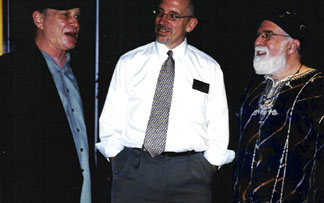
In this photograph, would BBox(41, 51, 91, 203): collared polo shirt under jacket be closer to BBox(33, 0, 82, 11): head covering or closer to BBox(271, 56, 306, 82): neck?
BBox(33, 0, 82, 11): head covering

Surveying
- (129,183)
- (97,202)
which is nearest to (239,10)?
(129,183)

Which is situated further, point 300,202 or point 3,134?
point 300,202

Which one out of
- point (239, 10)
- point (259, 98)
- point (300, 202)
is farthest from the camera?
point (239, 10)

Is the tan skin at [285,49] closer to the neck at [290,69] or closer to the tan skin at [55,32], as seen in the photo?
the neck at [290,69]

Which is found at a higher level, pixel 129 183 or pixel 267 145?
pixel 267 145

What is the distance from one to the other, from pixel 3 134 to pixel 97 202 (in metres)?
2.03

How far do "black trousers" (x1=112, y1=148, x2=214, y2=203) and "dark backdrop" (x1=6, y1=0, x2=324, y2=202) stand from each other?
93 cm

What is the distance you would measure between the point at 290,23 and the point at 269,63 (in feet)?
1.01

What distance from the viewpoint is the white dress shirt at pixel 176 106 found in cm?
336

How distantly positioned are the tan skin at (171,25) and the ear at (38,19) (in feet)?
2.73

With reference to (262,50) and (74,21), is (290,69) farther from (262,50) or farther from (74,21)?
(74,21)

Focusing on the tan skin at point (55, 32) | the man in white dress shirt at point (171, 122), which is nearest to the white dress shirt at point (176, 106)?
the man in white dress shirt at point (171, 122)

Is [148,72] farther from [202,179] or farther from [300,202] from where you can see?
[300,202]

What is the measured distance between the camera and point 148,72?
3465mm
